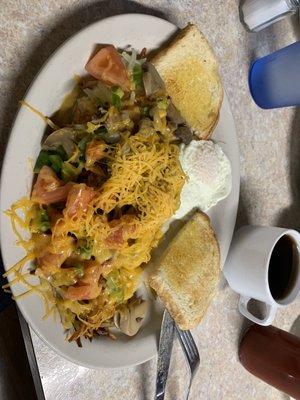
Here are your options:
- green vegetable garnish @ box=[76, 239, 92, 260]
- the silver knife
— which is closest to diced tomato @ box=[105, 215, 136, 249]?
green vegetable garnish @ box=[76, 239, 92, 260]

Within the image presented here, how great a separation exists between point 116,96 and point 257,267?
1.63 feet

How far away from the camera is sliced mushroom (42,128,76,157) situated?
933 millimetres

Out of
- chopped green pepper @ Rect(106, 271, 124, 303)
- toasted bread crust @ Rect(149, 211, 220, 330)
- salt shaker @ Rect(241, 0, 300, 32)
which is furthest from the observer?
salt shaker @ Rect(241, 0, 300, 32)

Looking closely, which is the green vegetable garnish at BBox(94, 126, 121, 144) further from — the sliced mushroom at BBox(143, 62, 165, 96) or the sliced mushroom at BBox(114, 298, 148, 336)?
the sliced mushroom at BBox(114, 298, 148, 336)

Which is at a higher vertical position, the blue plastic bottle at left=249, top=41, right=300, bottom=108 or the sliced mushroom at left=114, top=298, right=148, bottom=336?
the blue plastic bottle at left=249, top=41, right=300, bottom=108

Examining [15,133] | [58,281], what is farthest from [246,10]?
[58,281]

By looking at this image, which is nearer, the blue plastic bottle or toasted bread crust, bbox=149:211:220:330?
toasted bread crust, bbox=149:211:220:330

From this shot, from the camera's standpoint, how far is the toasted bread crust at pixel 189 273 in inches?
44.8

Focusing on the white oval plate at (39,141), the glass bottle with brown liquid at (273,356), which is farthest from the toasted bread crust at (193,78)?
the glass bottle with brown liquid at (273,356)

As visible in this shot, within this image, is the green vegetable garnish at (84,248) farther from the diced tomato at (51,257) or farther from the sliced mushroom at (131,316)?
the sliced mushroom at (131,316)

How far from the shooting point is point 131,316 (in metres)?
1.10

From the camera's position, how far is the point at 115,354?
1.08 meters

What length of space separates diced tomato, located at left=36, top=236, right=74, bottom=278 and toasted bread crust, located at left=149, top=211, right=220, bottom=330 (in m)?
0.25

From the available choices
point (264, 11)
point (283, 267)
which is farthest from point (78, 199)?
point (264, 11)
